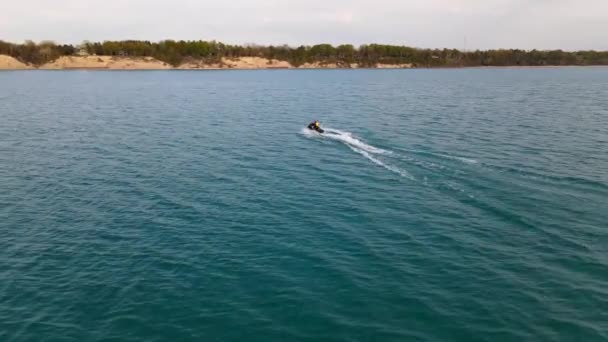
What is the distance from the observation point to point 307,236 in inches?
1666

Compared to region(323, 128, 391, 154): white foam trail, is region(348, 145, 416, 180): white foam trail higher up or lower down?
lower down

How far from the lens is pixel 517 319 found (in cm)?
2942

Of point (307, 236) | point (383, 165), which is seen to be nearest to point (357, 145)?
point (383, 165)

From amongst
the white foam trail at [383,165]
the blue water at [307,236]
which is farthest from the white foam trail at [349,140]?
the white foam trail at [383,165]

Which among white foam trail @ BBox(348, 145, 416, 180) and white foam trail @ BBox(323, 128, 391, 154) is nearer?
white foam trail @ BBox(348, 145, 416, 180)

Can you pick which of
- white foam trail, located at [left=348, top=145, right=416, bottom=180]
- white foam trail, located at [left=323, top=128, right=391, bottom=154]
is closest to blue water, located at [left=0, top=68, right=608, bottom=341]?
white foam trail, located at [left=348, top=145, right=416, bottom=180]

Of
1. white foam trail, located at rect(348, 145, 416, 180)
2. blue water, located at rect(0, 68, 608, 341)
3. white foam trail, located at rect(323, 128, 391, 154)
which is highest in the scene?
white foam trail, located at rect(323, 128, 391, 154)

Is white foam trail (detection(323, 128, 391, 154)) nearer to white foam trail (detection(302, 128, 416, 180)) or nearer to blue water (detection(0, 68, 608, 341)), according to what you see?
white foam trail (detection(302, 128, 416, 180))

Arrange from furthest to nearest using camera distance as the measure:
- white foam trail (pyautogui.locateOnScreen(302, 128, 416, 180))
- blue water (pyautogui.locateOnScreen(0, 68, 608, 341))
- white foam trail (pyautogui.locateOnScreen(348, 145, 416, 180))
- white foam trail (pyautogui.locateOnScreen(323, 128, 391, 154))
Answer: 1. white foam trail (pyautogui.locateOnScreen(323, 128, 391, 154))
2. white foam trail (pyautogui.locateOnScreen(302, 128, 416, 180))
3. white foam trail (pyautogui.locateOnScreen(348, 145, 416, 180))
4. blue water (pyautogui.locateOnScreen(0, 68, 608, 341))

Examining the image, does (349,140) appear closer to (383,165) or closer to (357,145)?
(357,145)

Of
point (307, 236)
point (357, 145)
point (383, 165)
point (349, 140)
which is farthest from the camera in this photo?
point (349, 140)

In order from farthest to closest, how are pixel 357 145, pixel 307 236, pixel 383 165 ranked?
pixel 357 145 < pixel 383 165 < pixel 307 236

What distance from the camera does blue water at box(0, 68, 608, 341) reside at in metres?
29.9

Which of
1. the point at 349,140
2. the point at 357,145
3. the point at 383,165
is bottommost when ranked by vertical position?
the point at 383,165
